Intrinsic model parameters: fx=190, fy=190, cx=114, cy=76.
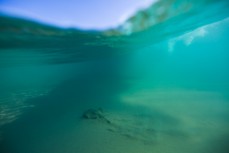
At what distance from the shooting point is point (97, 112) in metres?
12.8

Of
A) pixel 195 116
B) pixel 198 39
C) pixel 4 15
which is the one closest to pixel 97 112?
pixel 195 116

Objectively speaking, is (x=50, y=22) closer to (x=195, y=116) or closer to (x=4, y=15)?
(x=4, y=15)

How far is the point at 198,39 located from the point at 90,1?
8513 cm

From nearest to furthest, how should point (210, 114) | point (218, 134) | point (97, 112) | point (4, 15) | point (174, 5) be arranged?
point (4, 15) < point (218, 134) < point (174, 5) < point (97, 112) < point (210, 114)

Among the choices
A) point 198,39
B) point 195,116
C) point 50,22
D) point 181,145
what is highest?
point 198,39

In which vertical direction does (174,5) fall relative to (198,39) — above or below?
below

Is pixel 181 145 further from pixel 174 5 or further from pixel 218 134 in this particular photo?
pixel 174 5

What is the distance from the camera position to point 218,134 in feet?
33.1

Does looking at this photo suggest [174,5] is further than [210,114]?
No

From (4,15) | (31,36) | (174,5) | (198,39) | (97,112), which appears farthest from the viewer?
(198,39)

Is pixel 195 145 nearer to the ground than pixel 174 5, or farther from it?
nearer to the ground

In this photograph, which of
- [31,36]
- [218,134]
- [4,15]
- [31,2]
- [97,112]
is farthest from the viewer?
[97,112]

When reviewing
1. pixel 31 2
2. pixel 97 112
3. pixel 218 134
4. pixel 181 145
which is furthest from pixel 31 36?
pixel 218 134

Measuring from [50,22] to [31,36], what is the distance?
11.2 feet
